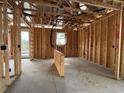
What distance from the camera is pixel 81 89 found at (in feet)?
9.87

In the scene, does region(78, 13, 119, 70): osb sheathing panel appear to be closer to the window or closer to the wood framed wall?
the wood framed wall

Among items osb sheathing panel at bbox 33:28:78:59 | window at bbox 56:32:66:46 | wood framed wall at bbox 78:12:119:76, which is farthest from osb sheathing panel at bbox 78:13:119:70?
window at bbox 56:32:66:46

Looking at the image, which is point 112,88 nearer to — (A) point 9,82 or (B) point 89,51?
(A) point 9,82

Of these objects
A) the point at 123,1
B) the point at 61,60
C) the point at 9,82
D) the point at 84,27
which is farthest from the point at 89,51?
the point at 9,82

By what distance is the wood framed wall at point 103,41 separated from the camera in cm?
500

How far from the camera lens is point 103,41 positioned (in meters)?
5.83

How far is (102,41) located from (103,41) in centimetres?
8

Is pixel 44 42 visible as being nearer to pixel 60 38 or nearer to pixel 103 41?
pixel 60 38

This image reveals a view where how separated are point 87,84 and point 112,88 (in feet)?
2.20

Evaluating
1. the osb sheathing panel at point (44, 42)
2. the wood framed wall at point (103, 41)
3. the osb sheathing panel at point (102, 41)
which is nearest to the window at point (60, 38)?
the osb sheathing panel at point (44, 42)

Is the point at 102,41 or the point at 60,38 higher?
the point at 60,38

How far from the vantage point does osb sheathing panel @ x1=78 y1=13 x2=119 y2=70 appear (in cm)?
506

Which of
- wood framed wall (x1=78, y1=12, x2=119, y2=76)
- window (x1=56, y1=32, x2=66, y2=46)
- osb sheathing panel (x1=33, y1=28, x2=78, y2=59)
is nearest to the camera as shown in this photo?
wood framed wall (x1=78, y1=12, x2=119, y2=76)

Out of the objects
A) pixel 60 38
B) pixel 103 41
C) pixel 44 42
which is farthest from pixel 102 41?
pixel 44 42
